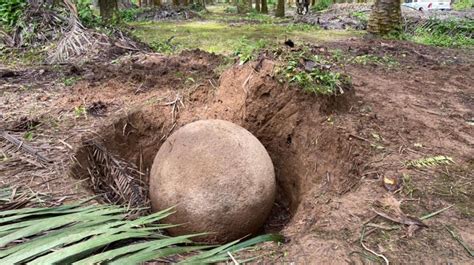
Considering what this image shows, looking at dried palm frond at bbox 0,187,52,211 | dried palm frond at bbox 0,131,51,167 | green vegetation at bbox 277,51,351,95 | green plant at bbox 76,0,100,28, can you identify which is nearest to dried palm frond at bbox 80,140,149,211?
dried palm frond at bbox 0,131,51,167

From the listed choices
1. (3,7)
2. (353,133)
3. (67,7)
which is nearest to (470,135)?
(353,133)

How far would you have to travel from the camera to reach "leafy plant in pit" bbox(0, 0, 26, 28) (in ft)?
26.8

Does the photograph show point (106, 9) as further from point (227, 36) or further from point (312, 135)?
point (312, 135)

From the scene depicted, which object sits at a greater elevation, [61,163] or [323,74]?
[323,74]

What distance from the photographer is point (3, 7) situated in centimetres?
833

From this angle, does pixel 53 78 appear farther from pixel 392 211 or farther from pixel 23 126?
pixel 392 211

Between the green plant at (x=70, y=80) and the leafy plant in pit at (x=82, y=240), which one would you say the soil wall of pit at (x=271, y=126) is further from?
the green plant at (x=70, y=80)

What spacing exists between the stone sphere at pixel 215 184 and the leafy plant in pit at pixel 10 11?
20.9 feet

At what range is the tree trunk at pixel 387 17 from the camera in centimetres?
903

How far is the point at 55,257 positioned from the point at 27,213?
67 centimetres

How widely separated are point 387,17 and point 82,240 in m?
8.54

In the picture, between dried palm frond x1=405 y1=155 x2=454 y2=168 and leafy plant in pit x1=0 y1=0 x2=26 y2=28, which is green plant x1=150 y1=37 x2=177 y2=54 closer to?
leafy plant in pit x1=0 y1=0 x2=26 y2=28

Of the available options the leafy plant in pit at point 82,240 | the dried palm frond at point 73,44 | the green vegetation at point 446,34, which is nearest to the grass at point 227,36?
the dried palm frond at point 73,44

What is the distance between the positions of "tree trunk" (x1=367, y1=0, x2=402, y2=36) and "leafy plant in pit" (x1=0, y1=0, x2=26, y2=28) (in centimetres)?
746
